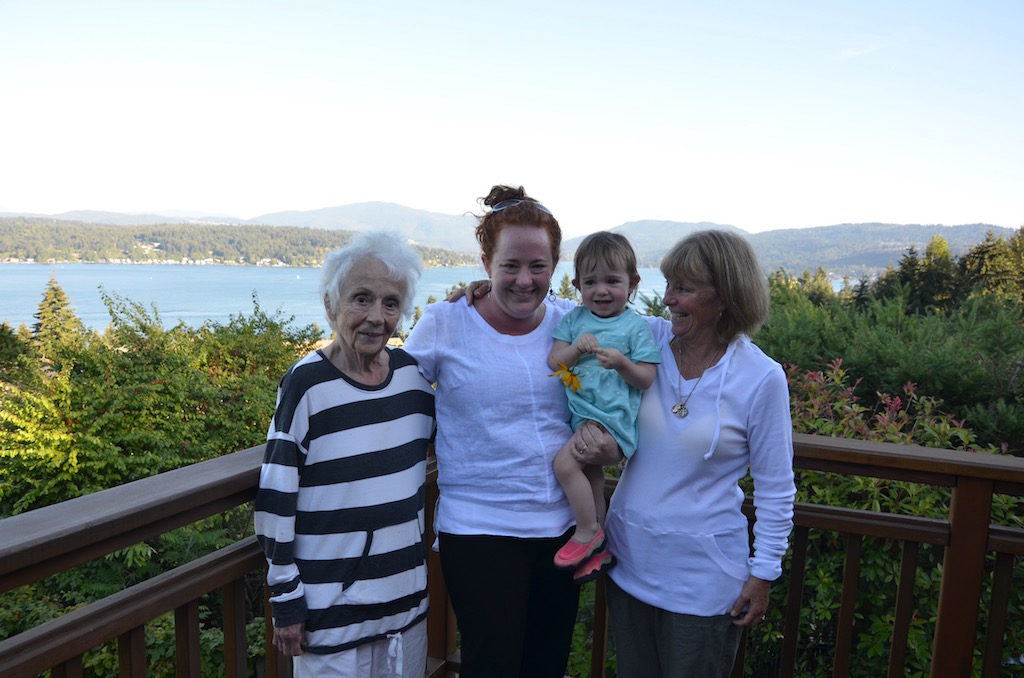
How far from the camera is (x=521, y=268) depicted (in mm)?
1783

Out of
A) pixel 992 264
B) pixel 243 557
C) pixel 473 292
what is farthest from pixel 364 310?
pixel 992 264

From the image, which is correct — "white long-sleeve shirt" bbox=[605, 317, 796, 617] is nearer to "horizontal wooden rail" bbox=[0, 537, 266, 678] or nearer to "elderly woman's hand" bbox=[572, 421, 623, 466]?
"elderly woman's hand" bbox=[572, 421, 623, 466]

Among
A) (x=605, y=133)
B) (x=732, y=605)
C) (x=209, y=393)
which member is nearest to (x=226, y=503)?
(x=732, y=605)

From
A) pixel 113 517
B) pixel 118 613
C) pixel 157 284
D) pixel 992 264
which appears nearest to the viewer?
pixel 113 517

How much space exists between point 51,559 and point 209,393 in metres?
7.99

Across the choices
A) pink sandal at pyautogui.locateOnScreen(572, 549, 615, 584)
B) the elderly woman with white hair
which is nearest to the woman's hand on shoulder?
the elderly woman with white hair

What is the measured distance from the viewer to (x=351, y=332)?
A: 5.21 ft

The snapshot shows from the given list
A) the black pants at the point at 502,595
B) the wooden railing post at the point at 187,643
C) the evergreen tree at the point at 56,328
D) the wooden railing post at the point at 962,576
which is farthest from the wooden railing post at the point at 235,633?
the evergreen tree at the point at 56,328

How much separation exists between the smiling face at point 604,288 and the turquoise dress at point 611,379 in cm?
3

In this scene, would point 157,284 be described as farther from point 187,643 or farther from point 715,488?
point 715,488

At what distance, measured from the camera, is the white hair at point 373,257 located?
5.32ft

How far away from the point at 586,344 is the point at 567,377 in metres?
0.10

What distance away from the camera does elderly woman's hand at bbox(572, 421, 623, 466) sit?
1.68 meters

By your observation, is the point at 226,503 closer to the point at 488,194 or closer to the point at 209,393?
the point at 488,194
